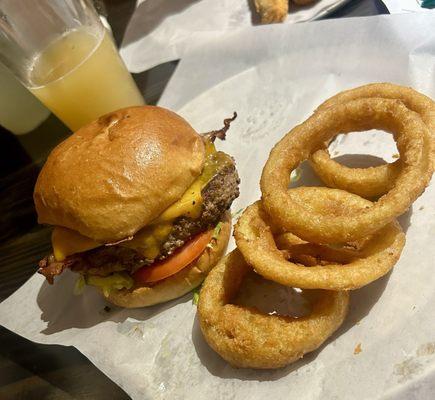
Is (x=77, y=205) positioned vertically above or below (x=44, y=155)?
above

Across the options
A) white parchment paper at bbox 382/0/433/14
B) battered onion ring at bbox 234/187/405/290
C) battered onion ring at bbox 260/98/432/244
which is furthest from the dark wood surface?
battered onion ring at bbox 260/98/432/244

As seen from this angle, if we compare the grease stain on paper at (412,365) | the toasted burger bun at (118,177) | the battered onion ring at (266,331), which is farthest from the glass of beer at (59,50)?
the grease stain on paper at (412,365)

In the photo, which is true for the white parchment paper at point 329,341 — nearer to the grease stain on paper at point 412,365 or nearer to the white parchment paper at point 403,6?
the grease stain on paper at point 412,365

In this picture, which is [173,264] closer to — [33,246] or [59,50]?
[33,246]

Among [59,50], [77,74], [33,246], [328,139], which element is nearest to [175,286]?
[328,139]

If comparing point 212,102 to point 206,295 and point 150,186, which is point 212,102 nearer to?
point 150,186

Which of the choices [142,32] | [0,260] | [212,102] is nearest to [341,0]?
[212,102]

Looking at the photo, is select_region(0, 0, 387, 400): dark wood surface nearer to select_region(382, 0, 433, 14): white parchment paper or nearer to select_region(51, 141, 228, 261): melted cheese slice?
select_region(382, 0, 433, 14): white parchment paper
